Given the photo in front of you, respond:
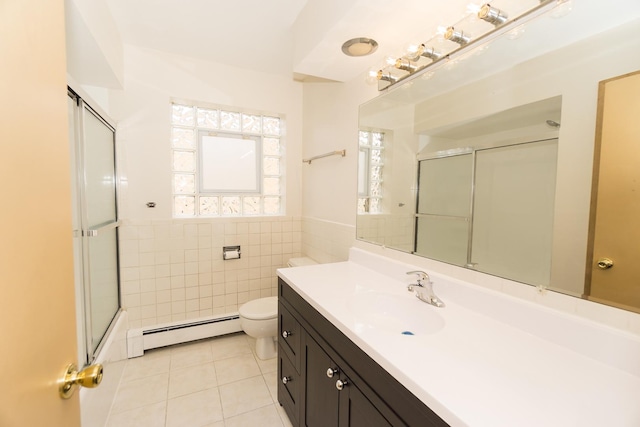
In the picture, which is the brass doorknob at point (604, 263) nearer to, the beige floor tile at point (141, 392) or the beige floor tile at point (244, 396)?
the beige floor tile at point (244, 396)

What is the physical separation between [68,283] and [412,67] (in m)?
1.63

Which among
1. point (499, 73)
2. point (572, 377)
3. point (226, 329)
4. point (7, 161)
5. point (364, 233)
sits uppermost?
point (499, 73)

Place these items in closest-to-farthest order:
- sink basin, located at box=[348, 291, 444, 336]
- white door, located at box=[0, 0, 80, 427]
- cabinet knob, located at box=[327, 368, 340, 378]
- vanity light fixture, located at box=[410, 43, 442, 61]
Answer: white door, located at box=[0, 0, 80, 427], cabinet knob, located at box=[327, 368, 340, 378], sink basin, located at box=[348, 291, 444, 336], vanity light fixture, located at box=[410, 43, 442, 61]

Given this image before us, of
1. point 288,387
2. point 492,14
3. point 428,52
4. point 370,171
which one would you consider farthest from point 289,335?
point 492,14

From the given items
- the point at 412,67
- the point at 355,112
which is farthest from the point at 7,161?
the point at 355,112

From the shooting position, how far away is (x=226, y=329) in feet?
8.54

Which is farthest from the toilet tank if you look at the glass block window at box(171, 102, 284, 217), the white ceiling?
the white ceiling

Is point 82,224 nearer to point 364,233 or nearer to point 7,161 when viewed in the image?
point 7,161

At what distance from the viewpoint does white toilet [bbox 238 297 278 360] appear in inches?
84.0

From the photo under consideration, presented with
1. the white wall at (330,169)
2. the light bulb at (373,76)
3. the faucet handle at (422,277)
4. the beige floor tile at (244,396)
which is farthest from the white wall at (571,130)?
the beige floor tile at (244,396)

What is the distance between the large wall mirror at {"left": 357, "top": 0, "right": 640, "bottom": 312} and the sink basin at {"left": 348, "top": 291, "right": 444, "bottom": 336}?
0.27m

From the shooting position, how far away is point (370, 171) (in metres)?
1.88

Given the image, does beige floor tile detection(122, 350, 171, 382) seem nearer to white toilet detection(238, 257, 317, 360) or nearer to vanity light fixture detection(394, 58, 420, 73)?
white toilet detection(238, 257, 317, 360)

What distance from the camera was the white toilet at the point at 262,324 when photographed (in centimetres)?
213
